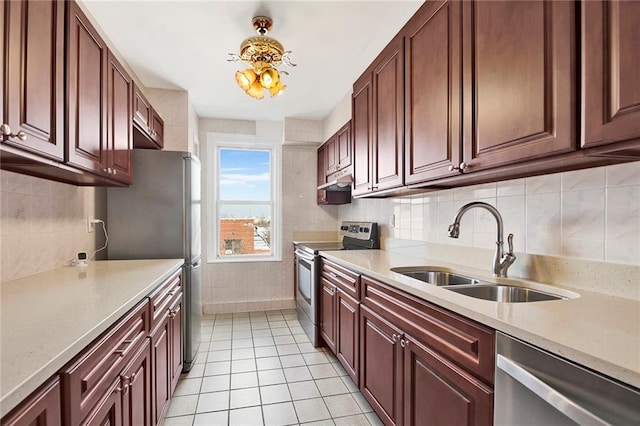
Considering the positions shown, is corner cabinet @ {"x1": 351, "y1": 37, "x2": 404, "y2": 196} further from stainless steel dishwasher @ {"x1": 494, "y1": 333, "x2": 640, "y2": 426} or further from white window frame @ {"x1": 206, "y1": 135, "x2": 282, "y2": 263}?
white window frame @ {"x1": 206, "y1": 135, "x2": 282, "y2": 263}

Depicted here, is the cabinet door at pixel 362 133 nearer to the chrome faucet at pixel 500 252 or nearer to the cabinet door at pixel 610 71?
the chrome faucet at pixel 500 252

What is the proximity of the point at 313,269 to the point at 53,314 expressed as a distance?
86.0 inches

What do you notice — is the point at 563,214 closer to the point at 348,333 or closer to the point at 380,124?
the point at 380,124

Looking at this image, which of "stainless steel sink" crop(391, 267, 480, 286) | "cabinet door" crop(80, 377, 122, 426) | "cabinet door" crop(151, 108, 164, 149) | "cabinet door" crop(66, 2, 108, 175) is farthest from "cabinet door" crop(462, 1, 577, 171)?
"cabinet door" crop(151, 108, 164, 149)

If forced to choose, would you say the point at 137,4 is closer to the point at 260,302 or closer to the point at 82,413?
the point at 82,413

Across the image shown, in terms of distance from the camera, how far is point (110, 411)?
1.06 m

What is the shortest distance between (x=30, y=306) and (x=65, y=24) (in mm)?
1169

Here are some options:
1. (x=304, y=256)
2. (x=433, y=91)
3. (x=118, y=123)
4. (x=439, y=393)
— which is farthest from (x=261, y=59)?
(x=439, y=393)

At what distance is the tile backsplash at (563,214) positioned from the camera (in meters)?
1.13

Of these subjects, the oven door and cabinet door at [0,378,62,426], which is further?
the oven door

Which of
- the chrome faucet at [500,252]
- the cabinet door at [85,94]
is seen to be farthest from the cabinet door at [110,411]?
the chrome faucet at [500,252]

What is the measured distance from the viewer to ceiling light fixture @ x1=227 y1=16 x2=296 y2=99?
81.4 inches

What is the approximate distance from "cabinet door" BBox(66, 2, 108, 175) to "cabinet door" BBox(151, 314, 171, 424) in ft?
3.12

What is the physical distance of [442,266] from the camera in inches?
76.9
